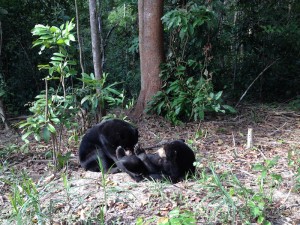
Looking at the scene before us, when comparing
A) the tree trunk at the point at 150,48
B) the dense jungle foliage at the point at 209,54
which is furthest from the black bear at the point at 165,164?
the tree trunk at the point at 150,48

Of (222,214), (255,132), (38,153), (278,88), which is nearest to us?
(222,214)

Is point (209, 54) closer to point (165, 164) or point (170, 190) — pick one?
point (165, 164)

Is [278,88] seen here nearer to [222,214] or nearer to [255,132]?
[255,132]

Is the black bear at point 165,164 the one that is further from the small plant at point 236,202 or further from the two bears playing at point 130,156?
the small plant at point 236,202

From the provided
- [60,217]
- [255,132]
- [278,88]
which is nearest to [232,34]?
[278,88]

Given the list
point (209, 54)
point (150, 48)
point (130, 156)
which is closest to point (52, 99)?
point (130, 156)

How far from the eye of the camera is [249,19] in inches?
289

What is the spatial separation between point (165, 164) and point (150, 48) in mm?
3159

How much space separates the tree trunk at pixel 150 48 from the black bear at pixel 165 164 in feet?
8.78

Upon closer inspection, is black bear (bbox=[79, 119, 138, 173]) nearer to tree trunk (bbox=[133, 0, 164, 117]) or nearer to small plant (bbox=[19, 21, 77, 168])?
small plant (bbox=[19, 21, 77, 168])

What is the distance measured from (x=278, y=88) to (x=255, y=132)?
3.50m

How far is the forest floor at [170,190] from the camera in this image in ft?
8.85

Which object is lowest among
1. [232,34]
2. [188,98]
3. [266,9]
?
[188,98]

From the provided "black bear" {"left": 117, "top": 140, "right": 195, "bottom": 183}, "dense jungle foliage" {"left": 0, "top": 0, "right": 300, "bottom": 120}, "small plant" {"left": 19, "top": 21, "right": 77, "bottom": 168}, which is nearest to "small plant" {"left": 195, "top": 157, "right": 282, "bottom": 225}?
"black bear" {"left": 117, "top": 140, "right": 195, "bottom": 183}
